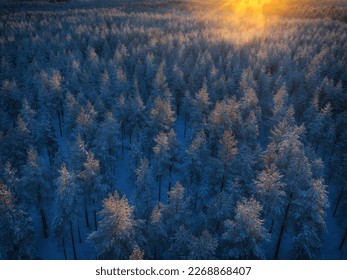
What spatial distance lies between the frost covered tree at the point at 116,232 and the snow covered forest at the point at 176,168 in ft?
0.41

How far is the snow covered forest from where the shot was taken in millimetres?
27344

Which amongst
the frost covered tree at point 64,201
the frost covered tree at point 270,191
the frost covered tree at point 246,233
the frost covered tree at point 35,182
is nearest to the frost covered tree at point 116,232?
the frost covered tree at point 64,201

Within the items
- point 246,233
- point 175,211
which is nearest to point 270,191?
point 246,233

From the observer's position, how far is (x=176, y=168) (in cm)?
4125

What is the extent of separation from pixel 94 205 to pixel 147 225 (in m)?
10.5

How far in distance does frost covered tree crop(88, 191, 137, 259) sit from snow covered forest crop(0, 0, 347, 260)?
0.12 metres

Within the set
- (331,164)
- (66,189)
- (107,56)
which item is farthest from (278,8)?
(66,189)

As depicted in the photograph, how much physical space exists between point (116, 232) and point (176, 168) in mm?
18157

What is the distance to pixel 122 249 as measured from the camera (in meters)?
25.5

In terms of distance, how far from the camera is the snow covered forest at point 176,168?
89.7 ft

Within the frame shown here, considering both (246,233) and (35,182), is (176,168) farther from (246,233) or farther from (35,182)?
(35,182)

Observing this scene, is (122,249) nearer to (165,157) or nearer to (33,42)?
(165,157)

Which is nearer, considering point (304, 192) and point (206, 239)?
point (206, 239)

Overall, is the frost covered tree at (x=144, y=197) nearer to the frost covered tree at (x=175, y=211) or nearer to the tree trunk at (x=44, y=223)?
the frost covered tree at (x=175, y=211)
